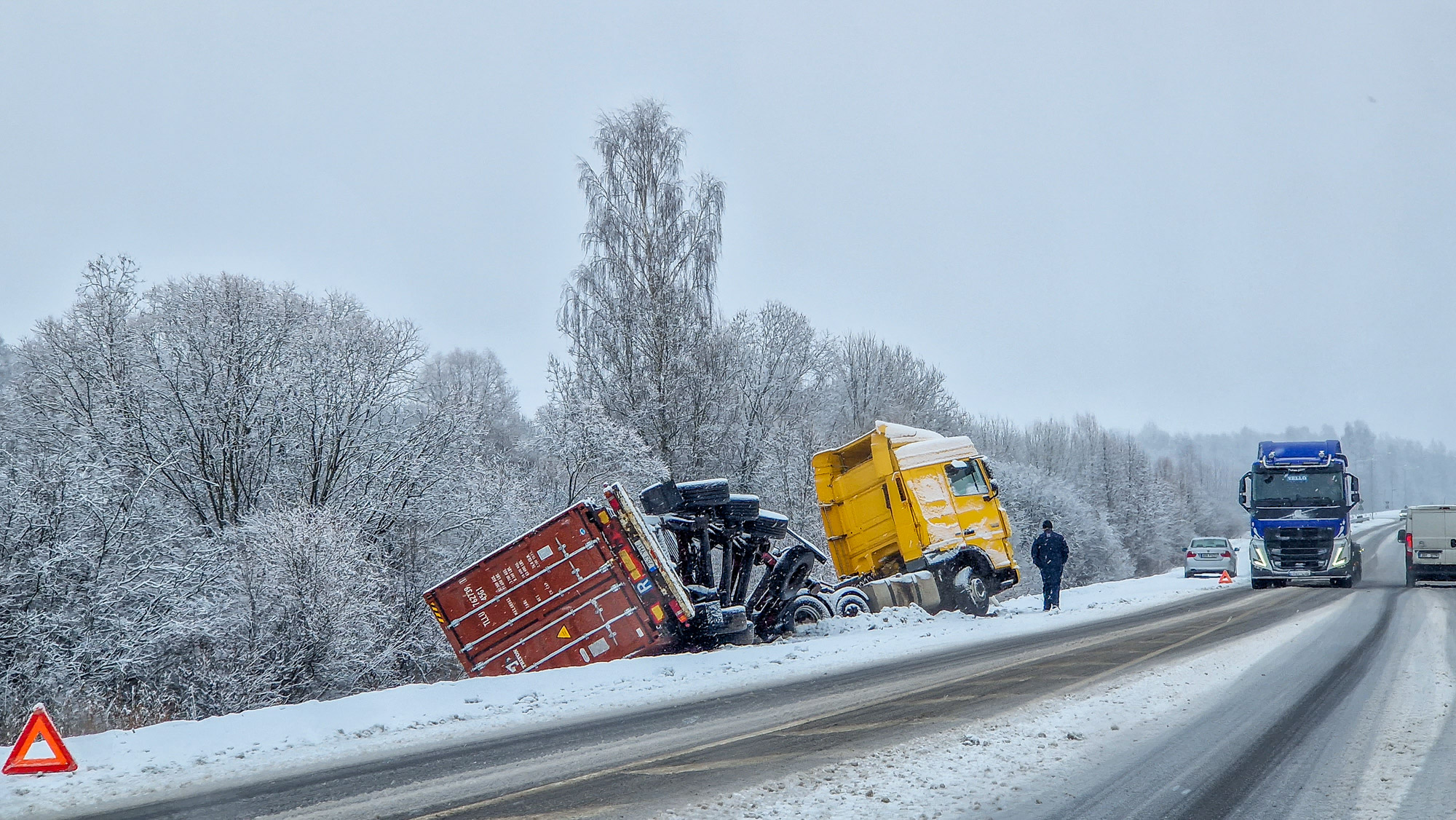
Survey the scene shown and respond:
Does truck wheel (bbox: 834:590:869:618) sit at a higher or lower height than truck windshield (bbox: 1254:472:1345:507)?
lower

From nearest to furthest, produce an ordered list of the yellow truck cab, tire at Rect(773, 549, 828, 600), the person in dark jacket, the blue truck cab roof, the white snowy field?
1. the white snowy field
2. tire at Rect(773, 549, 828, 600)
3. the yellow truck cab
4. the person in dark jacket
5. the blue truck cab roof

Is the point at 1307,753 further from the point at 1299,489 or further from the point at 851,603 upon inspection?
the point at 1299,489

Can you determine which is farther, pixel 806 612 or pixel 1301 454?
pixel 1301 454

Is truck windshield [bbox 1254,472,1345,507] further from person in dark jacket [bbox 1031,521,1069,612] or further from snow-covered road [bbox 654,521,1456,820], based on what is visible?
snow-covered road [bbox 654,521,1456,820]

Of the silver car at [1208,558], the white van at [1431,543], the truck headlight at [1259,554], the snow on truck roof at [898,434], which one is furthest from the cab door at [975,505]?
the silver car at [1208,558]

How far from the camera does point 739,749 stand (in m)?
6.50

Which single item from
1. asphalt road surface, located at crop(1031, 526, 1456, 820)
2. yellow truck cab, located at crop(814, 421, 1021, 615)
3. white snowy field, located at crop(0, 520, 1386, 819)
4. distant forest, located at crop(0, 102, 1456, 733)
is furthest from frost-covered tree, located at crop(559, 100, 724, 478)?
asphalt road surface, located at crop(1031, 526, 1456, 820)

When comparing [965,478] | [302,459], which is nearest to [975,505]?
[965,478]

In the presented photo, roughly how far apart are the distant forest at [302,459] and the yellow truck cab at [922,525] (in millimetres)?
6623

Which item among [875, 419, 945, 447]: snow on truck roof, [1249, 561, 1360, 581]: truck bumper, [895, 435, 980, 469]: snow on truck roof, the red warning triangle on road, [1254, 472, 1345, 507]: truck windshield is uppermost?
[875, 419, 945, 447]: snow on truck roof

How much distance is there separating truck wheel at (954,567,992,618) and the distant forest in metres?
8.69

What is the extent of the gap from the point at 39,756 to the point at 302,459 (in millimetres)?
13428

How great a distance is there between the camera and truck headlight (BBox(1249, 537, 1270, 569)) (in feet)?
77.3

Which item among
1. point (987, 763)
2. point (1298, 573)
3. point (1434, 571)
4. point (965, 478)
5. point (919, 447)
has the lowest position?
point (1434, 571)
